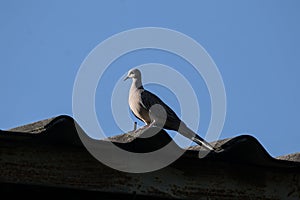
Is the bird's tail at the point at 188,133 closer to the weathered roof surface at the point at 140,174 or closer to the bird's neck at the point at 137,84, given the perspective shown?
the weathered roof surface at the point at 140,174

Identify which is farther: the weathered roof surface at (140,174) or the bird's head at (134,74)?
the bird's head at (134,74)

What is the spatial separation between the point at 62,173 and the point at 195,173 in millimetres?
736

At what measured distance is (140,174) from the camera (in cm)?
388

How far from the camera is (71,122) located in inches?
149

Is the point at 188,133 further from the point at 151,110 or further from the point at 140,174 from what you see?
the point at 140,174

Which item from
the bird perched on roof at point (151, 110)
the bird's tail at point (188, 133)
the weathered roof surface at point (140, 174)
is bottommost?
the weathered roof surface at point (140, 174)

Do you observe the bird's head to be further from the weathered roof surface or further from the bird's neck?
the weathered roof surface

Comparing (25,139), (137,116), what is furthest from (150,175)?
(137,116)

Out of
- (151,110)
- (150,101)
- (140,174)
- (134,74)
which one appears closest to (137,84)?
(134,74)

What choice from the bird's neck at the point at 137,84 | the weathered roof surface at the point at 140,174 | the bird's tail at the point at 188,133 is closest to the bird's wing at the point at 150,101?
the bird's neck at the point at 137,84

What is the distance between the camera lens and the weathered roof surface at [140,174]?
373 centimetres

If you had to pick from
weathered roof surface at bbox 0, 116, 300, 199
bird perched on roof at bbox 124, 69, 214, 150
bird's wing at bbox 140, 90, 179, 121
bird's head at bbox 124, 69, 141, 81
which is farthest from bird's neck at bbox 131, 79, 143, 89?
weathered roof surface at bbox 0, 116, 300, 199

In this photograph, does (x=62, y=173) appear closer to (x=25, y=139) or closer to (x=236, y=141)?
(x=25, y=139)

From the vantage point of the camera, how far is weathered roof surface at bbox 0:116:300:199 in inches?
147
